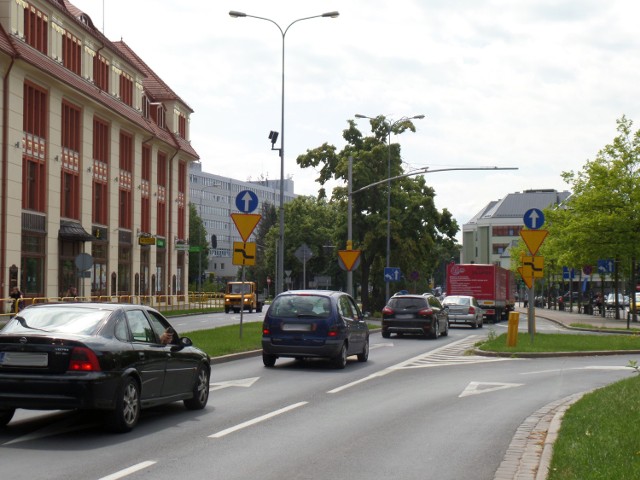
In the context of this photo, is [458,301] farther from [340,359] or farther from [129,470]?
[129,470]

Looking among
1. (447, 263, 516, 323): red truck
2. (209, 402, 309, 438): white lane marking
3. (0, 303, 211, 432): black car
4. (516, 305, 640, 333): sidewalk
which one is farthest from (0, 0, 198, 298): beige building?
(0, 303, 211, 432): black car

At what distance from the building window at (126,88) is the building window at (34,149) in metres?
12.3

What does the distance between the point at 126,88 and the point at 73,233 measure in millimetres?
13910

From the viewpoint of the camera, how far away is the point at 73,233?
46594 millimetres

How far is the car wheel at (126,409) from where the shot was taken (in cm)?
1056

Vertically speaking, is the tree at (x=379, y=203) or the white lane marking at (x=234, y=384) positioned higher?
the tree at (x=379, y=203)

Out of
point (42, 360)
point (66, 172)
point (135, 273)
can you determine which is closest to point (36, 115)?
point (66, 172)

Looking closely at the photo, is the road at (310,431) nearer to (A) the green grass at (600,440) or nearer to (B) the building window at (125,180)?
(A) the green grass at (600,440)

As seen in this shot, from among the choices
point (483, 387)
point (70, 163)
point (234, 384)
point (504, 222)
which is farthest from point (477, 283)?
point (504, 222)

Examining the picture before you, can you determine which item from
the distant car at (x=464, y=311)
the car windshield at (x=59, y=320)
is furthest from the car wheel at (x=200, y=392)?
the distant car at (x=464, y=311)

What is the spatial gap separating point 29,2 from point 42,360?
3624 centimetres

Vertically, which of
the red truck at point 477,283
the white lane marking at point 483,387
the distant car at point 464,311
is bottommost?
the white lane marking at point 483,387

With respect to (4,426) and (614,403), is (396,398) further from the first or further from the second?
(4,426)

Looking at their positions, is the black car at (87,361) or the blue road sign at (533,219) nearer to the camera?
the black car at (87,361)
